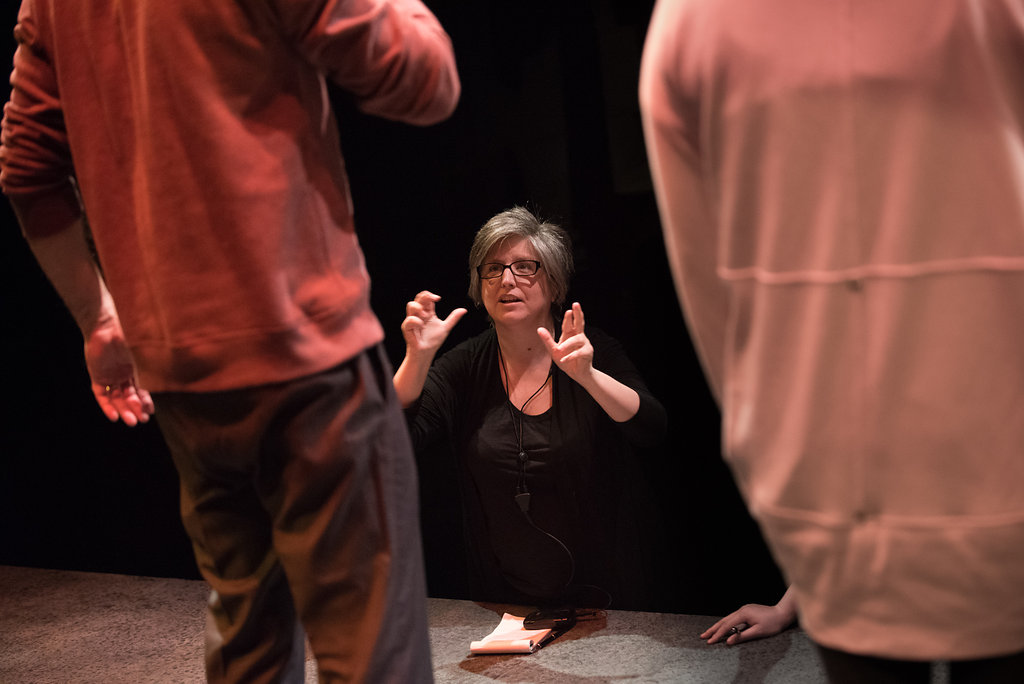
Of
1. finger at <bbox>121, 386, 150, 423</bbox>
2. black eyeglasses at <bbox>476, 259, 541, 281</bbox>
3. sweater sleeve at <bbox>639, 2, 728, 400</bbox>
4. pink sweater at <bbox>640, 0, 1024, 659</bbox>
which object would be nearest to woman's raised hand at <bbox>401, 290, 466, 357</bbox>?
black eyeglasses at <bbox>476, 259, 541, 281</bbox>

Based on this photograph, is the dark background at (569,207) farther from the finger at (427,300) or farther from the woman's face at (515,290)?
the finger at (427,300)

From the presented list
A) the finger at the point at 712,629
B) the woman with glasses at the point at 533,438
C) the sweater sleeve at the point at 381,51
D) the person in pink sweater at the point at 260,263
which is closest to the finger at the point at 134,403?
the person in pink sweater at the point at 260,263

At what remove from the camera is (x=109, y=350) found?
1377 millimetres

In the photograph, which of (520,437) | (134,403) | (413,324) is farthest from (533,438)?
A: (134,403)

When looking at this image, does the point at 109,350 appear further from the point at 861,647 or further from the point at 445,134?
the point at 445,134

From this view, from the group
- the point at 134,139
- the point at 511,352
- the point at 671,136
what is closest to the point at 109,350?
the point at 134,139

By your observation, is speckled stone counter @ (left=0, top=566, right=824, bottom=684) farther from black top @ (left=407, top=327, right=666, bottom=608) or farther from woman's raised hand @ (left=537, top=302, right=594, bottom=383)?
woman's raised hand @ (left=537, top=302, right=594, bottom=383)

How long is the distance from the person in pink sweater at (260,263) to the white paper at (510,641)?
1218 millimetres

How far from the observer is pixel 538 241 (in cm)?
250

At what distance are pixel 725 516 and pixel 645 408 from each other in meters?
0.39

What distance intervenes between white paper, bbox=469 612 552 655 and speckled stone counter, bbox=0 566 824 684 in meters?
0.02

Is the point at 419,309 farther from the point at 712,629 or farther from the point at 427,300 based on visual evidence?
the point at 712,629

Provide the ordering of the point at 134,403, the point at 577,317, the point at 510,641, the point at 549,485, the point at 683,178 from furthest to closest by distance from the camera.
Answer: the point at 549,485 < the point at 510,641 < the point at 577,317 < the point at 134,403 < the point at 683,178

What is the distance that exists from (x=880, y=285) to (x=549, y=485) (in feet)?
5.93
